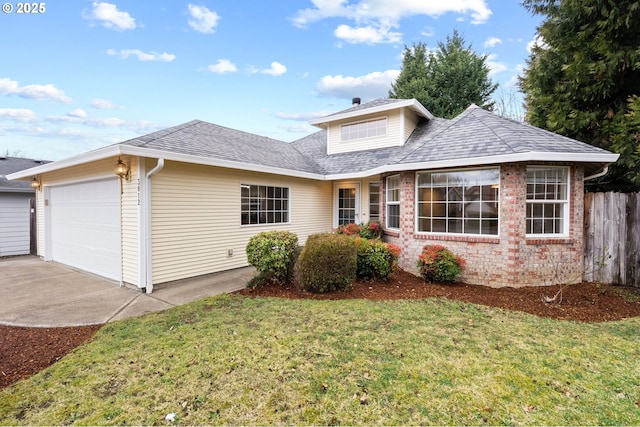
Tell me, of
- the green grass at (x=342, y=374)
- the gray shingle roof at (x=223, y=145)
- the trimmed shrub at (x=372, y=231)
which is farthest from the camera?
the trimmed shrub at (x=372, y=231)

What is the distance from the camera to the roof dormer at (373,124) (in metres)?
11.0

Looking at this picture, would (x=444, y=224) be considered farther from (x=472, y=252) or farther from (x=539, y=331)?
(x=539, y=331)

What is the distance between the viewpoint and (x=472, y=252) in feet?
21.9

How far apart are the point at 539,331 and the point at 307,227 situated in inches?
306

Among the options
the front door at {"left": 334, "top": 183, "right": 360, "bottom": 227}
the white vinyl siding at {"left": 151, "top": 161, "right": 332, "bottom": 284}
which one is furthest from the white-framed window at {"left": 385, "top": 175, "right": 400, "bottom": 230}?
the white vinyl siding at {"left": 151, "top": 161, "right": 332, "bottom": 284}

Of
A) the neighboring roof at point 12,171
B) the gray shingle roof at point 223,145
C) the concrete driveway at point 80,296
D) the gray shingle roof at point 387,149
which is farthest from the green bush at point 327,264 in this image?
the neighboring roof at point 12,171

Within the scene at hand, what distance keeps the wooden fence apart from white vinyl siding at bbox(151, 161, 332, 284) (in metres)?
8.16

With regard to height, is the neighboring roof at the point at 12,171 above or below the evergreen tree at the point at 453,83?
below

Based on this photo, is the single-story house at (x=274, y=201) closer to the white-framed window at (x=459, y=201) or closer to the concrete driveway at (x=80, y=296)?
the white-framed window at (x=459, y=201)

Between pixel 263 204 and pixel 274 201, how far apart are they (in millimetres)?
483

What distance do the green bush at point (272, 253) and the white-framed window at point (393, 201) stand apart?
374 centimetres

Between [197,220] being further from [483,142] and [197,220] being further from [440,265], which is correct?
[483,142]

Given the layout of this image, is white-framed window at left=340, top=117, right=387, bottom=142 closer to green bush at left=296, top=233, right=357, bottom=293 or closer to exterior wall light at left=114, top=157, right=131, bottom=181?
green bush at left=296, top=233, right=357, bottom=293

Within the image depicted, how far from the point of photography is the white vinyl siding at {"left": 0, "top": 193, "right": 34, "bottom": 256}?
10.9 metres
